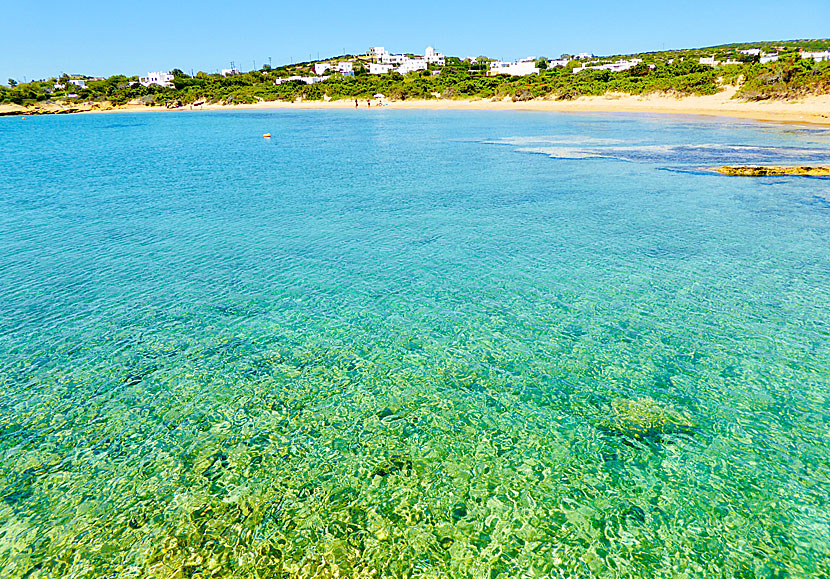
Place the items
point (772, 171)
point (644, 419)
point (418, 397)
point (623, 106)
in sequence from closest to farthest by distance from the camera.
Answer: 1. point (644, 419)
2. point (418, 397)
3. point (772, 171)
4. point (623, 106)

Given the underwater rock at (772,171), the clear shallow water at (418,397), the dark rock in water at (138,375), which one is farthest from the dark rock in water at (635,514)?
the underwater rock at (772,171)

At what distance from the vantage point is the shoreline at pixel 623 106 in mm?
73750

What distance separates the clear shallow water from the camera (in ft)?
23.5

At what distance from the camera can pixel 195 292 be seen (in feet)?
51.8

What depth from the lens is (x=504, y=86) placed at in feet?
478

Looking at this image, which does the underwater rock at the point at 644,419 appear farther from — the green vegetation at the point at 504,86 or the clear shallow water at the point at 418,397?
the green vegetation at the point at 504,86

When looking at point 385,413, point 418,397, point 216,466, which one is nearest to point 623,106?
point 418,397

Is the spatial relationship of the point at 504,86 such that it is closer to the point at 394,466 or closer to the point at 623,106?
the point at 623,106

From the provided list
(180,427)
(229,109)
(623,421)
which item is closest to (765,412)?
(623,421)

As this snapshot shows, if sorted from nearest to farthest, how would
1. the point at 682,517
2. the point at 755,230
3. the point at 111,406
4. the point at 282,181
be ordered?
the point at 682,517
the point at 111,406
the point at 755,230
the point at 282,181

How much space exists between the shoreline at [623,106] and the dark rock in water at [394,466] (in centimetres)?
8546

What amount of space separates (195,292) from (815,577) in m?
16.6

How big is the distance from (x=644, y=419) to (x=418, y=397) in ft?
15.7

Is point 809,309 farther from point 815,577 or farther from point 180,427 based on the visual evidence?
point 180,427
